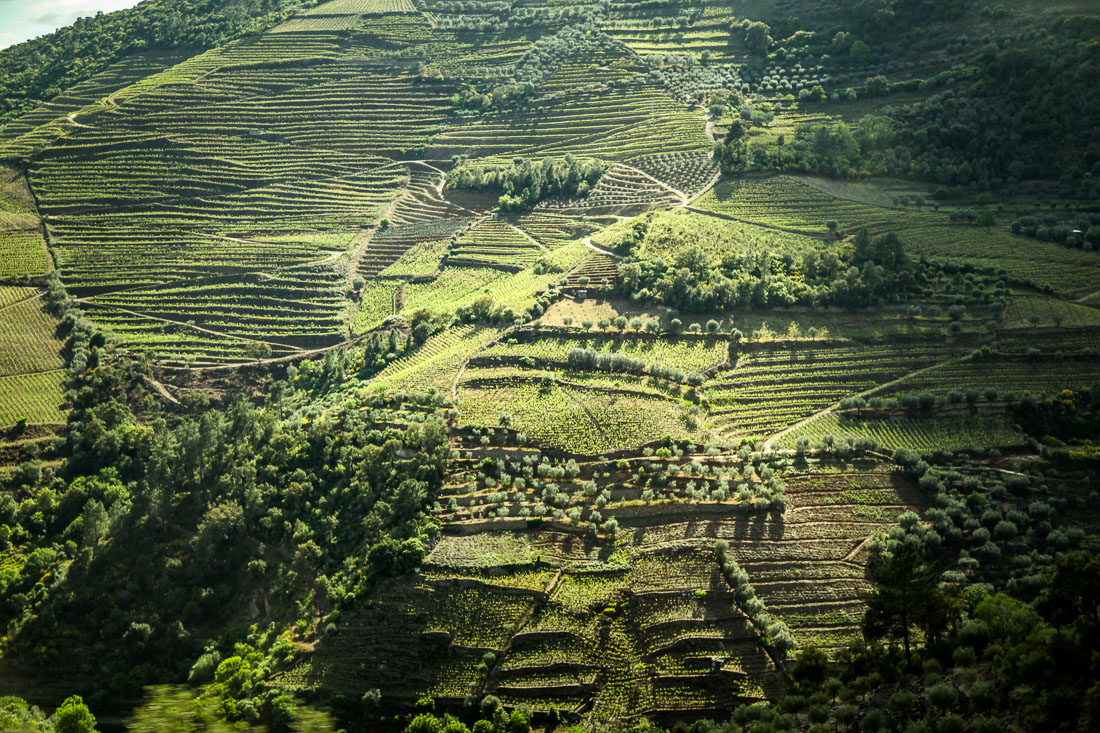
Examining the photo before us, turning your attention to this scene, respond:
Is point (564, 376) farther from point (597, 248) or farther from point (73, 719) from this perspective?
point (73, 719)

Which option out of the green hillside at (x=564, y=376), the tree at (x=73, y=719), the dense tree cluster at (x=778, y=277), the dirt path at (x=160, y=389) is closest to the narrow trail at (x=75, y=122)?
the green hillside at (x=564, y=376)

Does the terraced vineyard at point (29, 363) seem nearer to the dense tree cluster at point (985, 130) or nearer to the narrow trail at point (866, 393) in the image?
the narrow trail at point (866, 393)

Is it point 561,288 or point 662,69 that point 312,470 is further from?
point 662,69

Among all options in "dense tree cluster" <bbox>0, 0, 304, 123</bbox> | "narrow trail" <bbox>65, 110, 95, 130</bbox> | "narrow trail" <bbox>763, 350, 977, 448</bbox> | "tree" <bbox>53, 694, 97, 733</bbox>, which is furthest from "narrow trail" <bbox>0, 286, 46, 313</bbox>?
"narrow trail" <bbox>763, 350, 977, 448</bbox>

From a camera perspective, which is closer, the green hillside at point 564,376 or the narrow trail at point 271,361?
the green hillside at point 564,376

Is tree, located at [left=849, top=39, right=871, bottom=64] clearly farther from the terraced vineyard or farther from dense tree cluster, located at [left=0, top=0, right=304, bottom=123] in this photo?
the terraced vineyard

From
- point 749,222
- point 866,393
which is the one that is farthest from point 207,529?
point 749,222
